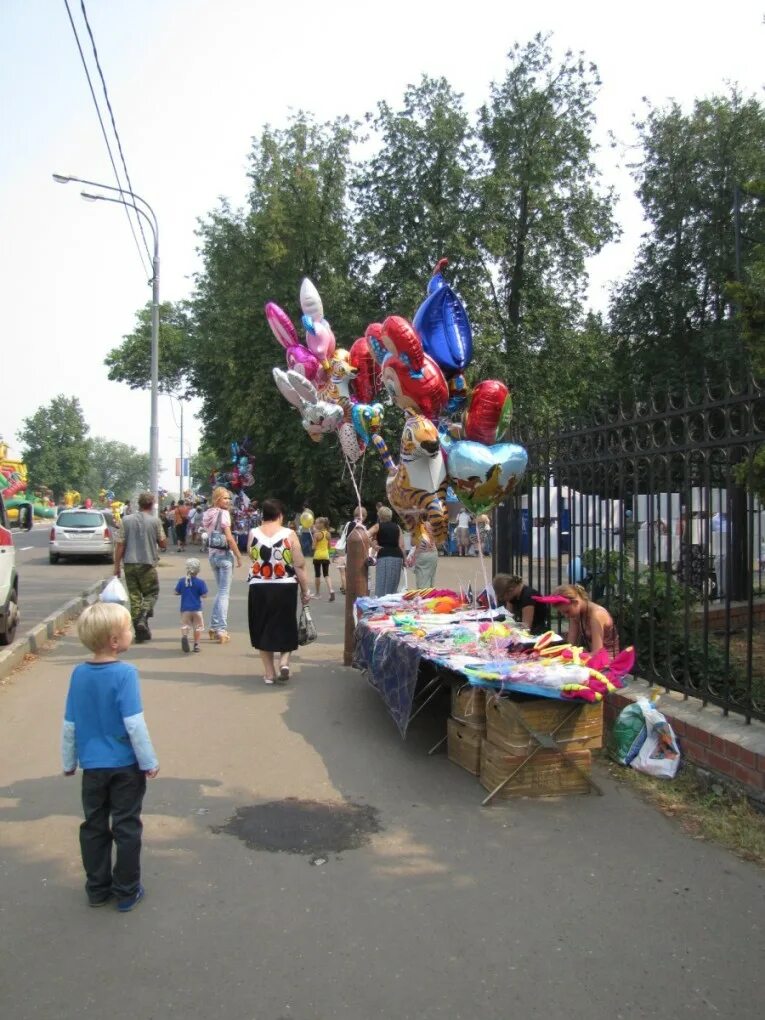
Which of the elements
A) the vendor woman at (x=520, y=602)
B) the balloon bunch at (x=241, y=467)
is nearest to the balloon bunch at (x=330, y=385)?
the vendor woman at (x=520, y=602)

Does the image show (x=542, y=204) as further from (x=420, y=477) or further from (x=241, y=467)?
(x=420, y=477)

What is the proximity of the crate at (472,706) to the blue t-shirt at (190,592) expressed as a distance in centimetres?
477

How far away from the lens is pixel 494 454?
293 inches

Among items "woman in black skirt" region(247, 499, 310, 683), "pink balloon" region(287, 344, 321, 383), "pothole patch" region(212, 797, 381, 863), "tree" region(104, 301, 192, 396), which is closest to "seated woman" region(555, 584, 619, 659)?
"pothole patch" region(212, 797, 381, 863)

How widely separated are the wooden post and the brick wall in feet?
12.6

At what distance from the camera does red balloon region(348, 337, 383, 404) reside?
30.6 ft

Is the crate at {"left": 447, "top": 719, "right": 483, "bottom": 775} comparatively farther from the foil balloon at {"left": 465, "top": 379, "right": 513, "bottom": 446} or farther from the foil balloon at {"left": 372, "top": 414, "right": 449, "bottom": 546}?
the foil balloon at {"left": 465, "top": 379, "right": 513, "bottom": 446}

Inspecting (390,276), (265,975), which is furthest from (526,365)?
(265,975)

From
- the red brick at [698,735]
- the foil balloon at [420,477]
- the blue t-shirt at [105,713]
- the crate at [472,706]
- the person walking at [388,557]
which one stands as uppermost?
the foil balloon at [420,477]

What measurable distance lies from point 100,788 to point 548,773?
267 centimetres

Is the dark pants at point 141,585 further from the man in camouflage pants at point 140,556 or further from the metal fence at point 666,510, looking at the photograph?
the metal fence at point 666,510

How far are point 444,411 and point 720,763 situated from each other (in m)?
4.28

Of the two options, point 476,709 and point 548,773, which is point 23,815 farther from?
point 548,773

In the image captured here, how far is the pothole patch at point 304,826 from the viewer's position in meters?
4.30
